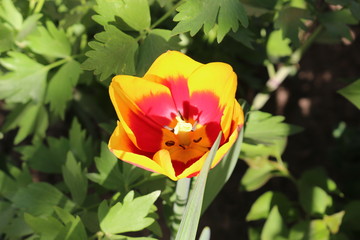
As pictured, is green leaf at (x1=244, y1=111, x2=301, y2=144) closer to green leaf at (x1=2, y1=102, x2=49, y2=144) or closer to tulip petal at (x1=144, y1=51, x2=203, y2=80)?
tulip petal at (x1=144, y1=51, x2=203, y2=80)

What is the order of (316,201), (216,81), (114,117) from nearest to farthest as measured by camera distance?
(216,81) → (316,201) → (114,117)

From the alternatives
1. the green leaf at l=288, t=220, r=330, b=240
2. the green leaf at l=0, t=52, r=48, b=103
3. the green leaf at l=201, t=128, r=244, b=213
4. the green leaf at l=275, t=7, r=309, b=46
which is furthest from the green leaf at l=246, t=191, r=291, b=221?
the green leaf at l=0, t=52, r=48, b=103

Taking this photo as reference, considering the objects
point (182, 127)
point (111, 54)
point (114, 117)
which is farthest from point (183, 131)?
point (114, 117)

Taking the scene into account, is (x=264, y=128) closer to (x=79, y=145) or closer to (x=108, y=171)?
(x=108, y=171)

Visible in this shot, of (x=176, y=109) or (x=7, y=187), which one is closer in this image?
(x=176, y=109)

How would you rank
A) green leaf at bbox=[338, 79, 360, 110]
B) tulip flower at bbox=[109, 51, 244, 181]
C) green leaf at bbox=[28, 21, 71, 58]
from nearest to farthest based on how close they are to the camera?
tulip flower at bbox=[109, 51, 244, 181] < green leaf at bbox=[338, 79, 360, 110] < green leaf at bbox=[28, 21, 71, 58]

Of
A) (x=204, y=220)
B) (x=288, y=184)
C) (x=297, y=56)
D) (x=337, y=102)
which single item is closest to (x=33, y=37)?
(x=297, y=56)
